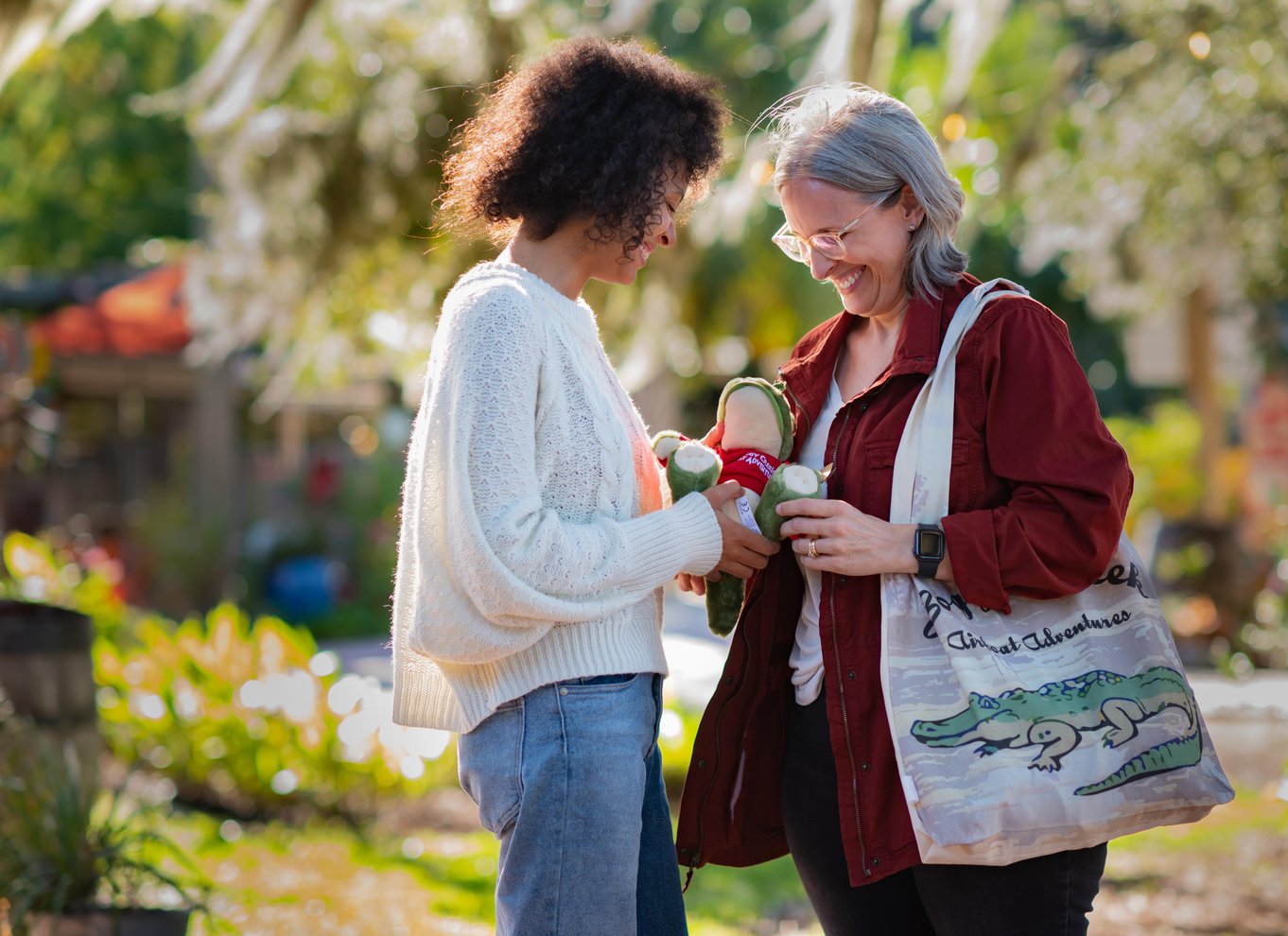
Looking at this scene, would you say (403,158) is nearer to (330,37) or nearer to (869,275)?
(330,37)

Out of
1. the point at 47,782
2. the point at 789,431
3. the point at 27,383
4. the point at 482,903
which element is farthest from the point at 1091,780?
the point at 27,383

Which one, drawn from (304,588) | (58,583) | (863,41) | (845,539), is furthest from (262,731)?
(304,588)

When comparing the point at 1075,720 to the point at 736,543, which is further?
the point at 736,543

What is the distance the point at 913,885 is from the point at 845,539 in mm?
602

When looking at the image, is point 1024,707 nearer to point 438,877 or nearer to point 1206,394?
point 438,877

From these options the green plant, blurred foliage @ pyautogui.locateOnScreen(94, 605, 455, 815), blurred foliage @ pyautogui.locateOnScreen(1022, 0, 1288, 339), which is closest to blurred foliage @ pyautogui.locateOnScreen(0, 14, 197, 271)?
blurred foliage @ pyautogui.locateOnScreen(94, 605, 455, 815)

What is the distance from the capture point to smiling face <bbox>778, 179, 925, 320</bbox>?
2.17 meters

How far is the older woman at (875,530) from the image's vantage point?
200cm

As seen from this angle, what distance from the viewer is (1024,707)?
1.97 meters

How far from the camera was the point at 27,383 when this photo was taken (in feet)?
21.6

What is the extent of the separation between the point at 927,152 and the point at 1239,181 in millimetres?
3666

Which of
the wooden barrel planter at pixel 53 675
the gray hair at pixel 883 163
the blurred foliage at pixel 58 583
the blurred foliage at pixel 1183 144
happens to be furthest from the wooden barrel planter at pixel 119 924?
the blurred foliage at pixel 1183 144

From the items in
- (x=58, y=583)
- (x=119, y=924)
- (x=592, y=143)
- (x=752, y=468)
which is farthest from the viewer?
(x=58, y=583)

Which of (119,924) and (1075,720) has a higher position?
(1075,720)
